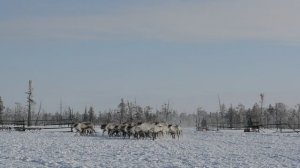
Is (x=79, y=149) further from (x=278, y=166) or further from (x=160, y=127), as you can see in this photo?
(x=160, y=127)

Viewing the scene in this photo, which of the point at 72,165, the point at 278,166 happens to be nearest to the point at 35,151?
the point at 72,165

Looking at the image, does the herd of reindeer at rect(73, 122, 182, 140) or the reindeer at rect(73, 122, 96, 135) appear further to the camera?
the reindeer at rect(73, 122, 96, 135)

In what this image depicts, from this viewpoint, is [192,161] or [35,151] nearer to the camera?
[192,161]

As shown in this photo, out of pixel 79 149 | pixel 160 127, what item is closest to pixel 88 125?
pixel 160 127

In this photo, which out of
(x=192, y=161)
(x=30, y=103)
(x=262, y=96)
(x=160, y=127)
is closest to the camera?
(x=192, y=161)

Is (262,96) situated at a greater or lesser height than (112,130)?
greater

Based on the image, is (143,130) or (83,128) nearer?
(143,130)

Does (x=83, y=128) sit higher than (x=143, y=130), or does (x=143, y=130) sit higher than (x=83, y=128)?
(x=83, y=128)

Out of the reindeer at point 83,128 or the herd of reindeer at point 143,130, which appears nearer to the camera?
the herd of reindeer at point 143,130

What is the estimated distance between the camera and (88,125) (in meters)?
51.4

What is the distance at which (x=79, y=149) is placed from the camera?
29516 mm

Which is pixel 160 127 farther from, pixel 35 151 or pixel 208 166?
pixel 208 166

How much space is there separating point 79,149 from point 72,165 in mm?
8608

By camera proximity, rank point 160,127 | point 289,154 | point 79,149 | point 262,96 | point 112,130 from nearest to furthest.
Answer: point 289,154
point 79,149
point 160,127
point 112,130
point 262,96
